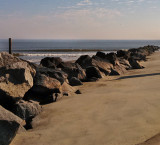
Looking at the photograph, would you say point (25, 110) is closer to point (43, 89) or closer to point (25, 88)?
point (25, 88)

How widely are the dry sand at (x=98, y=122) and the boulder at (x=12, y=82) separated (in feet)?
2.91

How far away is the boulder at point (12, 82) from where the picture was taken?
5949mm

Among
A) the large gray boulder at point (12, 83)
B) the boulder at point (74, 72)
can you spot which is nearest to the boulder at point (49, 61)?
the boulder at point (74, 72)

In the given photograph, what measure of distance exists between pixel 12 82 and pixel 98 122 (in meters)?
2.48

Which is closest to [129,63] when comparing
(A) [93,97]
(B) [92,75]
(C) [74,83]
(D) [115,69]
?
(D) [115,69]

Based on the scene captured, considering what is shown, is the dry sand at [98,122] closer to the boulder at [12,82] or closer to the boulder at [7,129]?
the boulder at [7,129]

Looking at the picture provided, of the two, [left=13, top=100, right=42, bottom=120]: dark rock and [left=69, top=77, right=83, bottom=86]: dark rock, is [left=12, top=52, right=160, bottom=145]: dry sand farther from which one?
[left=69, top=77, right=83, bottom=86]: dark rock

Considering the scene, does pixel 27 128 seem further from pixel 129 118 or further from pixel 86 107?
pixel 129 118

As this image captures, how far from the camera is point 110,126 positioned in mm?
5371

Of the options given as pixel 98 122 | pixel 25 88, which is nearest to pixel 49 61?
pixel 25 88

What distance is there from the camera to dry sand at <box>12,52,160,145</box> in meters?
→ 4.73

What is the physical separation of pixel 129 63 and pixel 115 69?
4667 mm

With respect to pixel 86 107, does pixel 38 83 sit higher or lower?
higher

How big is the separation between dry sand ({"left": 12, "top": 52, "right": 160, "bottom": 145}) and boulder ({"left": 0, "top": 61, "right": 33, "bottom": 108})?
0.89m
